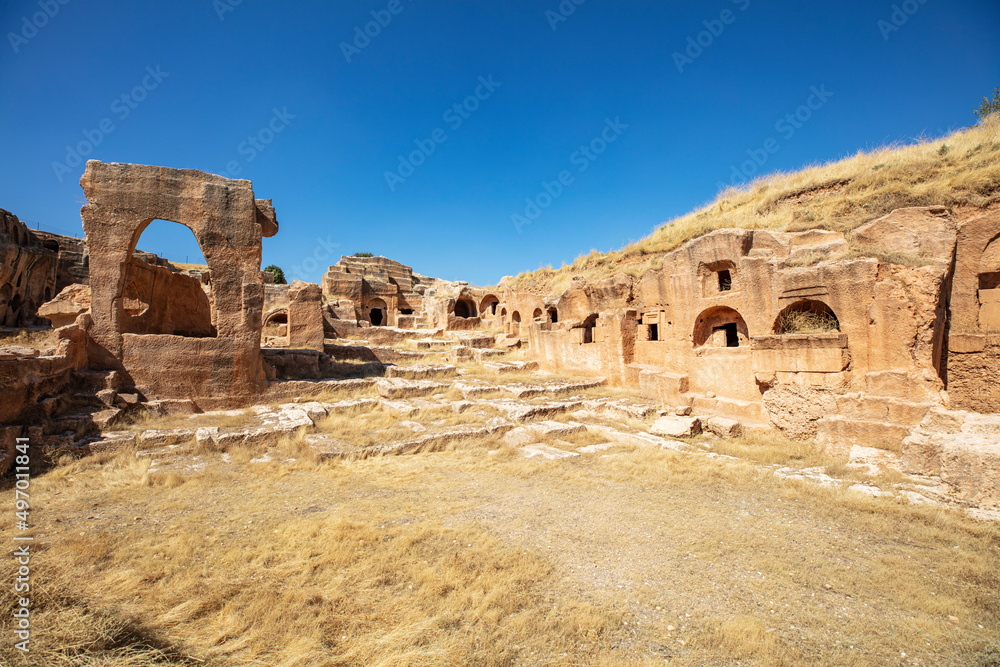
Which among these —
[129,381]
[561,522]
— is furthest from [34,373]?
[561,522]

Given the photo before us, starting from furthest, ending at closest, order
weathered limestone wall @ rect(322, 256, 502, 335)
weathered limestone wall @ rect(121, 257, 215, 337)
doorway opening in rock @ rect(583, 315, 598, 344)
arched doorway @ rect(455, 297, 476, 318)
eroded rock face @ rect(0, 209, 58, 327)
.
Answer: arched doorway @ rect(455, 297, 476, 318) < weathered limestone wall @ rect(322, 256, 502, 335) < eroded rock face @ rect(0, 209, 58, 327) < doorway opening in rock @ rect(583, 315, 598, 344) < weathered limestone wall @ rect(121, 257, 215, 337)

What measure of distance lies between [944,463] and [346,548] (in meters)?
6.07

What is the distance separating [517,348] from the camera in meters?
18.8

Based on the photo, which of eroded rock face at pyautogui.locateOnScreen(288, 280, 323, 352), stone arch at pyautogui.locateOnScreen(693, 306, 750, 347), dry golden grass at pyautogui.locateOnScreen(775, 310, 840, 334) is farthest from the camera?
eroded rock face at pyautogui.locateOnScreen(288, 280, 323, 352)

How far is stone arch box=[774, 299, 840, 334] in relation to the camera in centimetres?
738

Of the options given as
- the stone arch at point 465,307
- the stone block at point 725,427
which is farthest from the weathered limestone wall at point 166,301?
the stone arch at point 465,307

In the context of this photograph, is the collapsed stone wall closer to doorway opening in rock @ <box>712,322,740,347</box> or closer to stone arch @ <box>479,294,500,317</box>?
doorway opening in rock @ <box>712,322,740,347</box>

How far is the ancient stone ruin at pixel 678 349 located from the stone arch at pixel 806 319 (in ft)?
0.10

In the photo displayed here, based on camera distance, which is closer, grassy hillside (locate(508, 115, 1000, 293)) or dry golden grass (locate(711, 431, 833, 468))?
dry golden grass (locate(711, 431, 833, 468))

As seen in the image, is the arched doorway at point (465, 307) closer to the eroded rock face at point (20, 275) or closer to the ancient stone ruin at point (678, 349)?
the ancient stone ruin at point (678, 349)

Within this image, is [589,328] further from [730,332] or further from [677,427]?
[677,427]

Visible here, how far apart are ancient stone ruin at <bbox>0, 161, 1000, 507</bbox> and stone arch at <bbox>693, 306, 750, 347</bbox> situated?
0.04m

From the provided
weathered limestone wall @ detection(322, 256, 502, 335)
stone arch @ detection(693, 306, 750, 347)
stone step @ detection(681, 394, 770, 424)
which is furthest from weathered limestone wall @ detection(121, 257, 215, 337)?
stone arch @ detection(693, 306, 750, 347)

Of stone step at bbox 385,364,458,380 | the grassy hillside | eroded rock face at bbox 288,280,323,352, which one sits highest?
the grassy hillside
